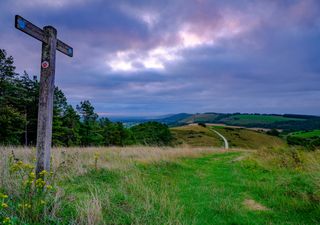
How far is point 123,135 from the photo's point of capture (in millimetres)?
50688

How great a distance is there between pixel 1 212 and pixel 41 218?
0.50 meters

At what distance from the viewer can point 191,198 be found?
230 inches

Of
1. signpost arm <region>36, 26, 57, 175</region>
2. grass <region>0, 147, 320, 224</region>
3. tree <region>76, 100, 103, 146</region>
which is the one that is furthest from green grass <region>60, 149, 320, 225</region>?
tree <region>76, 100, 103, 146</region>

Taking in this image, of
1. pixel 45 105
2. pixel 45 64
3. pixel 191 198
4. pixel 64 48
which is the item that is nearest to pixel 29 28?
pixel 45 64

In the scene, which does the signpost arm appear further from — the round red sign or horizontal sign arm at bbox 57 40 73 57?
horizontal sign arm at bbox 57 40 73 57

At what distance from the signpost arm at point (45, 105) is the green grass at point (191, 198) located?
82cm

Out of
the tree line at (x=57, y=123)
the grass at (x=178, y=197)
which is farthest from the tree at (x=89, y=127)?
the grass at (x=178, y=197)

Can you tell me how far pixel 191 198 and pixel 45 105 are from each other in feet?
13.2

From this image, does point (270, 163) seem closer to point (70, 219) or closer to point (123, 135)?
point (70, 219)

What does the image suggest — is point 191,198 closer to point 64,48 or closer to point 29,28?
point 64,48

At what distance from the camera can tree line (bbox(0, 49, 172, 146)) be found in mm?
24656

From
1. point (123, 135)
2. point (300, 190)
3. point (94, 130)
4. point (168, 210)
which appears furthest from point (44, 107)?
point (123, 135)

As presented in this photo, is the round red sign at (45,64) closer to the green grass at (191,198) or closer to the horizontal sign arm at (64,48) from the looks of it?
the horizontal sign arm at (64,48)

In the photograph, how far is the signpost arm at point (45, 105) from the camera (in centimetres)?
425
